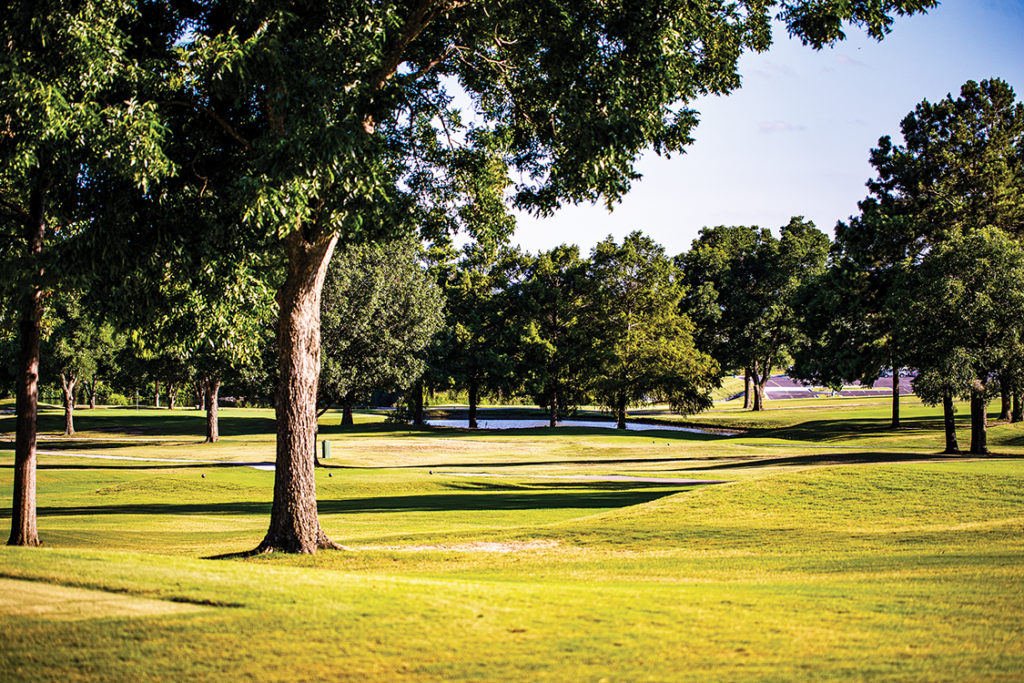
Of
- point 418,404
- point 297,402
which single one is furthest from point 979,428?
point 418,404

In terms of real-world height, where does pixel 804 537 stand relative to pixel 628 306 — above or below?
below

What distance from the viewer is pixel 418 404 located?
6800cm

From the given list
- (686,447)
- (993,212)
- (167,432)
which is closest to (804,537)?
(686,447)

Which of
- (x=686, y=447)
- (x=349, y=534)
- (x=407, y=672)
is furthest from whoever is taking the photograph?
(x=686, y=447)

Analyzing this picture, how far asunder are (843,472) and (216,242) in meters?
18.3

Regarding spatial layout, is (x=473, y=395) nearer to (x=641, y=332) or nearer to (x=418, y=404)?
(x=418, y=404)

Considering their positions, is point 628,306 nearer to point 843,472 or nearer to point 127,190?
point 843,472

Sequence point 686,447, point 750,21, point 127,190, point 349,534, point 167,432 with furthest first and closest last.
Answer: point 167,432 < point 686,447 < point 349,534 < point 750,21 < point 127,190

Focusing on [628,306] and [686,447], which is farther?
[628,306]

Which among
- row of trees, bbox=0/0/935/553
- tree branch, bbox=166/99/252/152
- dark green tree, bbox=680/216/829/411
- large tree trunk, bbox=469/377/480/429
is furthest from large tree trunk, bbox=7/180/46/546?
dark green tree, bbox=680/216/829/411

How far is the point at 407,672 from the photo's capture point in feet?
20.4

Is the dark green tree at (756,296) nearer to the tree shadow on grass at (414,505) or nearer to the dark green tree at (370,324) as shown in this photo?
the dark green tree at (370,324)

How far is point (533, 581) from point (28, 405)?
11.6 metres

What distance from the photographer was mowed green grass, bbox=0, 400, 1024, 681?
6.52 m
